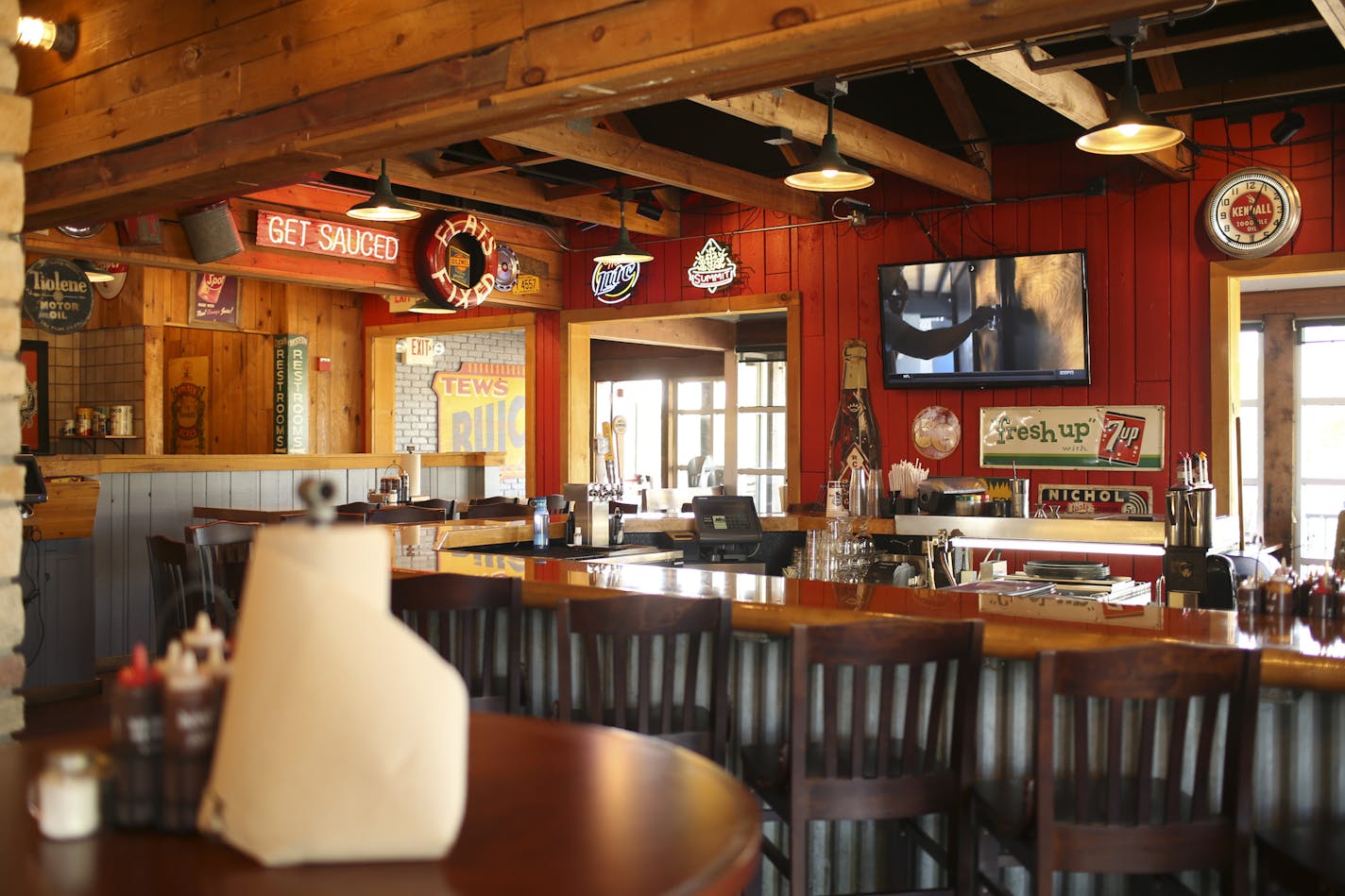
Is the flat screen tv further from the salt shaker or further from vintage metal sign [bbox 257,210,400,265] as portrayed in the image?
the salt shaker

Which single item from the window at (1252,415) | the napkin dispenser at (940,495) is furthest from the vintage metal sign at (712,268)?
the window at (1252,415)

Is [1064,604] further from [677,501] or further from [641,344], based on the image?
[641,344]

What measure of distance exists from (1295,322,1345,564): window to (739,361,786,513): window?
4.46m

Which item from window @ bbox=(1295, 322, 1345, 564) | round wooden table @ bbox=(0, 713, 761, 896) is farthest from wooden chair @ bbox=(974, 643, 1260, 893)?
window @ bbox=(1295, 322, 1345, 564)

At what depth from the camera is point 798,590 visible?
3215 millimetres

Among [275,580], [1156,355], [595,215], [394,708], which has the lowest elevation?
[394,708]

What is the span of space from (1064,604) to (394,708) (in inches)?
88.3

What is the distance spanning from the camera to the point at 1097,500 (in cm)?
688

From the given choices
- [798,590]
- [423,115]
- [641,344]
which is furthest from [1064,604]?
[641,344]

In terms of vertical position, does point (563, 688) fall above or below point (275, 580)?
below

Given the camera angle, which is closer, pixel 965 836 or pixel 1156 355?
pixel 965 836

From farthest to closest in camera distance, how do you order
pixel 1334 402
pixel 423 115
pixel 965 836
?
pixel 1334 402, pixel 423 115, pixel 965 836

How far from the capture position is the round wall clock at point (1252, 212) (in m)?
6.26

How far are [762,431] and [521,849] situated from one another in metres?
10.2
